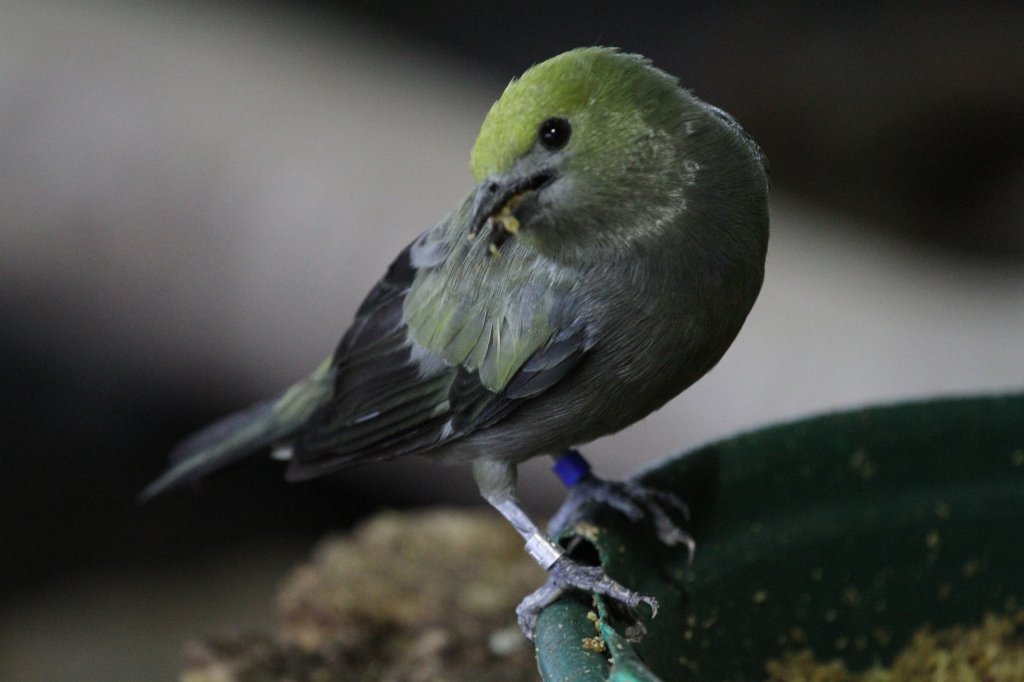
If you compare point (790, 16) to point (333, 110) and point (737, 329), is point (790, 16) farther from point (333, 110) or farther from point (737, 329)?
point (737, 329)

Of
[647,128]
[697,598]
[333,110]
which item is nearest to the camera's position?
[647,128]

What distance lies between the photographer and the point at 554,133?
1.92m

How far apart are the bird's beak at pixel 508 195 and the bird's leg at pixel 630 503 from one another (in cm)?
55

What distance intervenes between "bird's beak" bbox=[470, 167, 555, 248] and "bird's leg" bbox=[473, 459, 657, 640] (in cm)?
57

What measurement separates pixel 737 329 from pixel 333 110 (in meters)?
3.43

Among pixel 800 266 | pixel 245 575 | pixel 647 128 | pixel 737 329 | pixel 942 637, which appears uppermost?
pixel 245 575

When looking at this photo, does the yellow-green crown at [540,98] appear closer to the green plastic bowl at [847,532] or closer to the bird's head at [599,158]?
the bird's head at [599,158]

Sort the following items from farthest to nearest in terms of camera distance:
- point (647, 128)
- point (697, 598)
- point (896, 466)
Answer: point (896, 466) < point (697, 598) < point (647, 128)

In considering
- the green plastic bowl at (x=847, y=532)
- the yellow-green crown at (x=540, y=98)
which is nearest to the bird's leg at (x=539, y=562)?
the green plastic bowl at (x=847, y=532)

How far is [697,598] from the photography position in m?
2.16

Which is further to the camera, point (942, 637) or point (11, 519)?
point (11, 519)

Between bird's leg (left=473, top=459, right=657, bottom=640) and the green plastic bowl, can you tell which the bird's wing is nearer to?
bird's leg (left=473, top=459, right=657, bottom=640)

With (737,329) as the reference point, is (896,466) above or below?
below

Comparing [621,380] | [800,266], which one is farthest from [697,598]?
[800,266]
